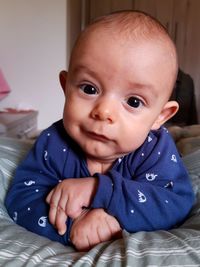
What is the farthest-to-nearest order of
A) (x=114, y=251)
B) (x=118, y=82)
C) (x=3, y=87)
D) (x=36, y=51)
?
(x=36, y=51) → (x=3, y=87) → (x=118, y=82) → (x=114, y=251)

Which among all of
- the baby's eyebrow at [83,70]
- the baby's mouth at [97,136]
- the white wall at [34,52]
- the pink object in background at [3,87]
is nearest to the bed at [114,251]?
the baby's mouth at [97,136]

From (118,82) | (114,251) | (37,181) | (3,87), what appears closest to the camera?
(114,251)

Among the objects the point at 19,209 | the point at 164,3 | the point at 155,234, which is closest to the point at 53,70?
the point at 164,3

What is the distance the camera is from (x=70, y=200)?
74 cm

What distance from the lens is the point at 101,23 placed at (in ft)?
2.48

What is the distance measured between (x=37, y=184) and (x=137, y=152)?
0.73 feet

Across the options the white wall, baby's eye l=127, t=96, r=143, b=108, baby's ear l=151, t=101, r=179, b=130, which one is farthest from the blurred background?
baby's eye l=127, t=96, r=143, b=108

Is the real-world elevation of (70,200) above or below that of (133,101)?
below

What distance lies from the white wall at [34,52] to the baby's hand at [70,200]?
208 cm

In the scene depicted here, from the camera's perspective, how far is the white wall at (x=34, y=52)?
8.70 feet

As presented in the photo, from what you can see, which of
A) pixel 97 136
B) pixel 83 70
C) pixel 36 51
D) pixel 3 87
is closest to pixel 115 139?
pixel 97 136

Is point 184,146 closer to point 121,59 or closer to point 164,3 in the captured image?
point 121,59

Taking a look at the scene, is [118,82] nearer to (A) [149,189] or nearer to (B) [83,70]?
(B) [83,70]

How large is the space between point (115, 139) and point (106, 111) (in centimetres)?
7
